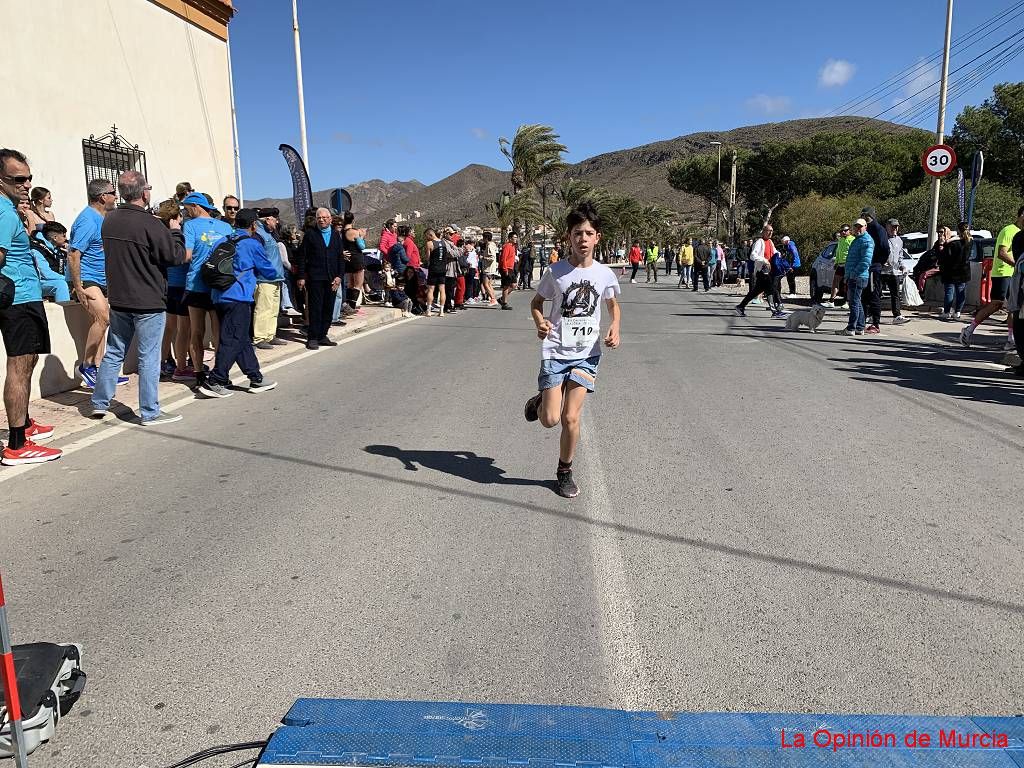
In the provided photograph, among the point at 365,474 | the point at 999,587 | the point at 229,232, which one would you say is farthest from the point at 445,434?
the point at 999,587

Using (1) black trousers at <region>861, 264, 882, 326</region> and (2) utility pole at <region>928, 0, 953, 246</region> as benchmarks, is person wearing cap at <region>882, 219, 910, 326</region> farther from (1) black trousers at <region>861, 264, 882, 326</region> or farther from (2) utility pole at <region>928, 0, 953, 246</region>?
(2) utility pole at <region>928, 0, 953, 246</region>

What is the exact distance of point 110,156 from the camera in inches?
586

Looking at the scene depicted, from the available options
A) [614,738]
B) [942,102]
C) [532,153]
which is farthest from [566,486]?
[532,153]

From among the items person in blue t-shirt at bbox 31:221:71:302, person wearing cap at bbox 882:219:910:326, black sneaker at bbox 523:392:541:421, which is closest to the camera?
black sneaker at bbox 523:392:541:421

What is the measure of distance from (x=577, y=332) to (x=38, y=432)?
13.9ft

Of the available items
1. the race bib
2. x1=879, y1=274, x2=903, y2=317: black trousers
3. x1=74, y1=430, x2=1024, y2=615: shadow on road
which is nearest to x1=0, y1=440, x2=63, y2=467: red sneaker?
x1=74, y1=430, x2=1024, y2=615: shadow on road

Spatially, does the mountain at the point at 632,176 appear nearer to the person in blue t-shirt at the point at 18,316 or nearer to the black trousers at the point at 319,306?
the black trousers at the point at 319,306

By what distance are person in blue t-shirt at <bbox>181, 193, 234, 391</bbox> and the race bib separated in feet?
14.9

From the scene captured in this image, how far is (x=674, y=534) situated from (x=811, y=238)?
120 feet

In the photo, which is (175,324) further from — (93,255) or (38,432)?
(38,432)

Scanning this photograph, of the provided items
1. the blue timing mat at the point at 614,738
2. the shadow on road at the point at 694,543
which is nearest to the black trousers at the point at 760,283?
the shadow on road at the point at 694,543

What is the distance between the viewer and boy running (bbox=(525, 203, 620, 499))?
4.73 metres

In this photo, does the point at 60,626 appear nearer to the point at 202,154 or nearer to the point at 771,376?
the point at 771,376

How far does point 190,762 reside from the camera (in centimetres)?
241
